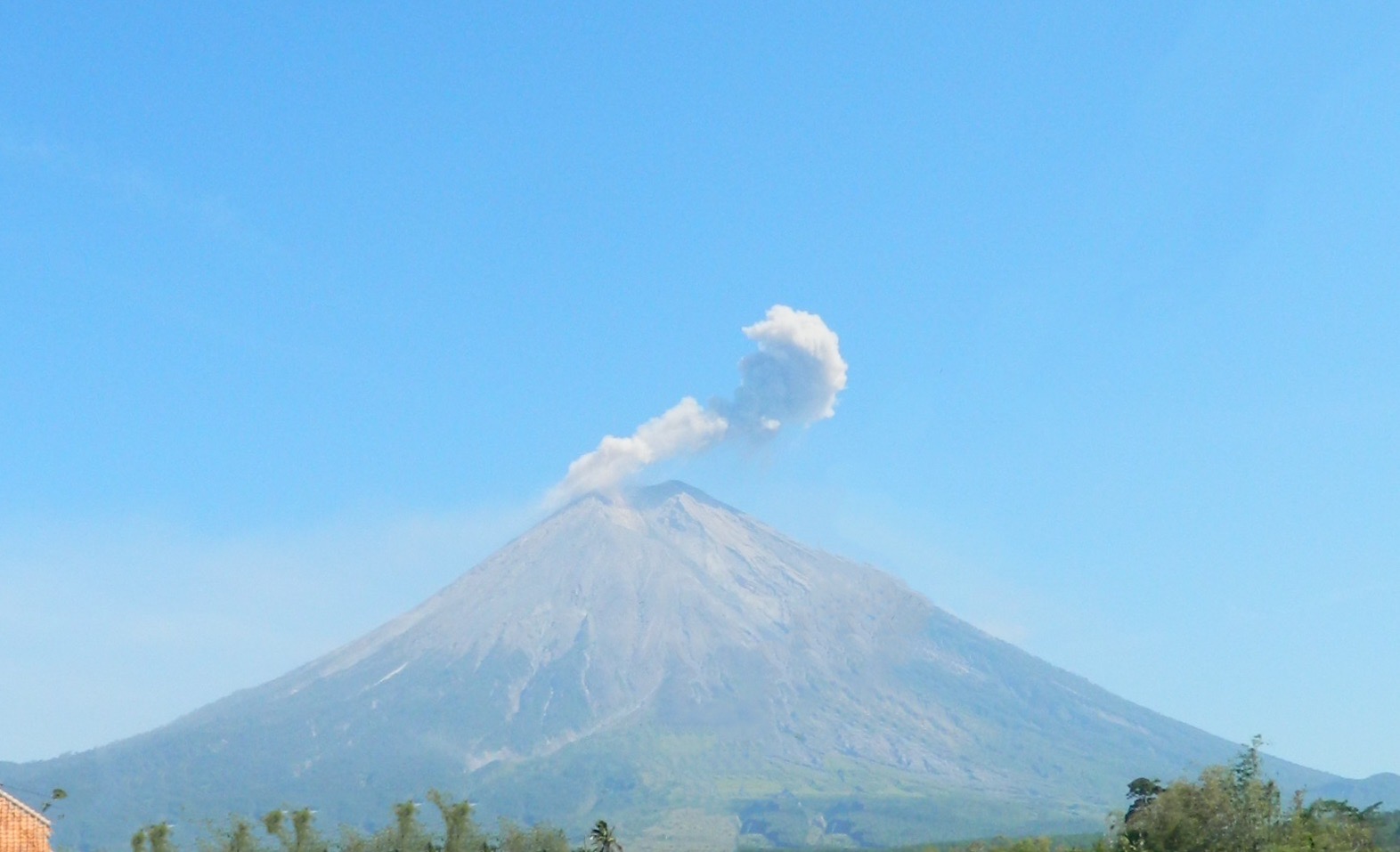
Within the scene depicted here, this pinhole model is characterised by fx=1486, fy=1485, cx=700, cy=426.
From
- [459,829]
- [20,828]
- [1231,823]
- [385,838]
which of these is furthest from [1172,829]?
[20,828]

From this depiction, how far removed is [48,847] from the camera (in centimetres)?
2712

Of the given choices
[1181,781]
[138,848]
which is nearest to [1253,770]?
[1181,781]

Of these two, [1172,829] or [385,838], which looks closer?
[1172,829]

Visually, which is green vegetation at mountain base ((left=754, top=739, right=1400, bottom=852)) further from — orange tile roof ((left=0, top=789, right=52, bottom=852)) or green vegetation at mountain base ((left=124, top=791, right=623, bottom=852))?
orange tile roof ((left=0, top=789, right=52, bottom=852))

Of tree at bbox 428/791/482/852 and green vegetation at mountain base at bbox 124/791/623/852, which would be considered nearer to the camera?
green vegetation at mountain base at bbox 124/791/623/852

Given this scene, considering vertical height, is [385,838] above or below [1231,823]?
below

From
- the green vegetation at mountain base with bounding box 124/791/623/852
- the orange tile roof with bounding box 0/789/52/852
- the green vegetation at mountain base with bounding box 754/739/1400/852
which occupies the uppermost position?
the green vegetation at mountain base with bounding box 754/739/1400/852

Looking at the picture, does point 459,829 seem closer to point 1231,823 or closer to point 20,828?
point 1231,823

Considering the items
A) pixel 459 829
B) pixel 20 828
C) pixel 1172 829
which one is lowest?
pixel 459 829

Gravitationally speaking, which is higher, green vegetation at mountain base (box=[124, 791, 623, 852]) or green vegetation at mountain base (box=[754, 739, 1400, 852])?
green vegetation at mountain base (box=[754, 739, 1400, 852])

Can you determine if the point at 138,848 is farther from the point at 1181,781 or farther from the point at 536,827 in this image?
the point at 1181,781

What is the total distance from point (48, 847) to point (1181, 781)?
1913 inches

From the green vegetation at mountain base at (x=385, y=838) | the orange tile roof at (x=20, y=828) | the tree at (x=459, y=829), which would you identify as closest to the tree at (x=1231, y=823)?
the green vegetation at mountain base at (x=385, y=838)

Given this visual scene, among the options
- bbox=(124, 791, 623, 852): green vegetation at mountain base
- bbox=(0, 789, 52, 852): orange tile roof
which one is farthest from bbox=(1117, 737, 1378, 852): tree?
bbox=(0, 789, 52, 852): orange tile roof
